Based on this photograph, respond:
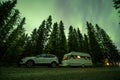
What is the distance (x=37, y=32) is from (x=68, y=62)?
26296 millimetres

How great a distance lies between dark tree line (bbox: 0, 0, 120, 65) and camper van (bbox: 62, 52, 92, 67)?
49.9 feet

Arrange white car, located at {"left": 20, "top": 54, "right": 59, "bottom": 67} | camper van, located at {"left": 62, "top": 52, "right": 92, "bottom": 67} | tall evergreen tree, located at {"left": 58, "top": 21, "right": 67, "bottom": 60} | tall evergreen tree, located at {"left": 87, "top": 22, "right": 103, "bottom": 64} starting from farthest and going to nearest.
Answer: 1. tall evergreen tree, located at {"left": 87, "top": 22, "right": 103, "bottom": 64}
2. tall evergreen tree, located at {"left": 58, "top": 21, "right": 67, "bottom": 60}
3. camper van, located at {"left": 62, "top": 52, "right": 92, "bottom": 67}
4. white car, located at {"left": 20, "top": 54, "right": 59, "bottom": 67}

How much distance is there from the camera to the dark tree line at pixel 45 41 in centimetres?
3638

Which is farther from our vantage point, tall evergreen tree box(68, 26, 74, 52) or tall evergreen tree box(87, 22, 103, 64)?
tall evergreen tree box(87, 22, 103, 64)

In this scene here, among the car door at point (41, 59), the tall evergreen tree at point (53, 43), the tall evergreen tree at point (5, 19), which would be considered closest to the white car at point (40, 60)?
the car door at point (41, 59)

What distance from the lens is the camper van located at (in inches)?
968

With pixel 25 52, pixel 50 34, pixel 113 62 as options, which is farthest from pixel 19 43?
pixel 113 62

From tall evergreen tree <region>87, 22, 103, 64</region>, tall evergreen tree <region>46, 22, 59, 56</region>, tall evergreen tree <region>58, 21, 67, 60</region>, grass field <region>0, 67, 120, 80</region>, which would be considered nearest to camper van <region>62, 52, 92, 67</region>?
grass field <region>0, 67, 120, 80</region>

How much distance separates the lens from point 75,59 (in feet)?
82.3

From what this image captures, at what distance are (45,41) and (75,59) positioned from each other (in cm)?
2376

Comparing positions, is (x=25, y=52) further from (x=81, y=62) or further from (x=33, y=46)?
(x=81, y=62)

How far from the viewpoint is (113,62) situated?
59562 mm

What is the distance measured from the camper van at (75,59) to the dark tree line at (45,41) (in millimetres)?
15212

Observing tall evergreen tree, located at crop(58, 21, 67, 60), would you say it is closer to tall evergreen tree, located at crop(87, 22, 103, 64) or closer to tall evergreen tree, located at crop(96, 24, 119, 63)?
tall evergreen tree, located at crop(87, 22, 103, 64)
